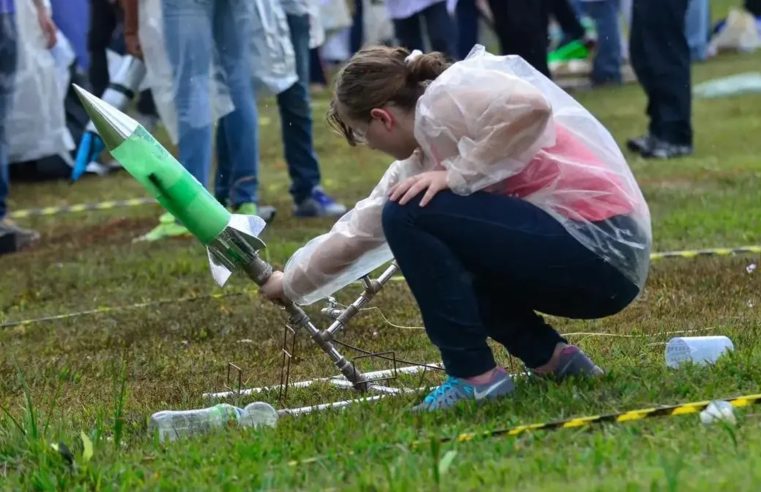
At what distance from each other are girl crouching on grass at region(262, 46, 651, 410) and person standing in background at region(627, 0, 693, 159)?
5.60 metres

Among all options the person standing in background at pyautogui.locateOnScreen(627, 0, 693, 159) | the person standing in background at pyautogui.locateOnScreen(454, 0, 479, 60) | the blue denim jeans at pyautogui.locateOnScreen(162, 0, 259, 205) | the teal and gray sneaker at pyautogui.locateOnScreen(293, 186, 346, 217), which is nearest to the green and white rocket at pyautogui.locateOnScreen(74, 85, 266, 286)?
the blue denim jeans at pyautogui.locateOnScreen(162, 0, 259, 205)

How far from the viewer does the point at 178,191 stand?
3191mm

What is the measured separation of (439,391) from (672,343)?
67 centimetres

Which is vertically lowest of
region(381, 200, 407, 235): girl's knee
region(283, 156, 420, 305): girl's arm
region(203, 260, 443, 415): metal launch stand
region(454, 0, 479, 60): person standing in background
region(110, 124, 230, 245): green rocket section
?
region(454, 0, 479, 60): person standing in background

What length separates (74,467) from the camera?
9.34ft

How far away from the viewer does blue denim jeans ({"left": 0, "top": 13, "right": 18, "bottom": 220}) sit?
699cm

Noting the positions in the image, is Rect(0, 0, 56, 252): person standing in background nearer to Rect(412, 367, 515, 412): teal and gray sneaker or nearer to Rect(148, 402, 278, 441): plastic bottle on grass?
Rect(148, 402, 278, 441): plastic bottle on grass

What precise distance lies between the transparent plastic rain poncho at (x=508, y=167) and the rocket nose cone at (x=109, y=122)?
52 centimetres

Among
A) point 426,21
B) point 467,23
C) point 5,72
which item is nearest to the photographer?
point 5,72

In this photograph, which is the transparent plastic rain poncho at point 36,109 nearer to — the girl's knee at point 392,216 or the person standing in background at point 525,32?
the person standing in background at point 525,32

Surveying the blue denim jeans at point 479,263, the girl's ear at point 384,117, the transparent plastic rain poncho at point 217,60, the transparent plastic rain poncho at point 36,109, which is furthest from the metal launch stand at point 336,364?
the transparent plastic rain poncho at point 36,109

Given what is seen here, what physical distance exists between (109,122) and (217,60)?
349 cm

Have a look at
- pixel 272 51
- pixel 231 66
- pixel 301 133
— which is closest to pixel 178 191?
pixel 231 66

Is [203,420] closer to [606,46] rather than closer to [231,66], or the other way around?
[231,66]
